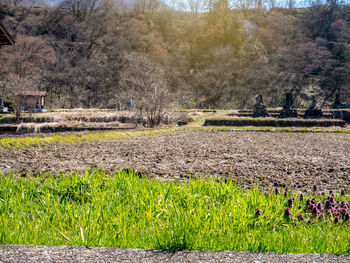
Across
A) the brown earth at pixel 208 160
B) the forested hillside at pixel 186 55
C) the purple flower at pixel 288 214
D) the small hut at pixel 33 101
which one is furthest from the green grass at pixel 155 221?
the forested hillside at pixel 186 55

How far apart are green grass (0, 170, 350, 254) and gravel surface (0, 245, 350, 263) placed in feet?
0.55

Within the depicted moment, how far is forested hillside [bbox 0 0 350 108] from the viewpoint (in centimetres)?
Result: 4678

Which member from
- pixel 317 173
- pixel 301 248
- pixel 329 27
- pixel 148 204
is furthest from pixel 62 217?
pixel 329 27

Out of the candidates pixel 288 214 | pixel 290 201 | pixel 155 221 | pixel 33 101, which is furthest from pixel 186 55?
pixel 155 221

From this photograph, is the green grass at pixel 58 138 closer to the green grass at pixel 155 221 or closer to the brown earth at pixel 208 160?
the brown earth at pixel 208 160

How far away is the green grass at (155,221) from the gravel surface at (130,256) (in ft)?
0.55

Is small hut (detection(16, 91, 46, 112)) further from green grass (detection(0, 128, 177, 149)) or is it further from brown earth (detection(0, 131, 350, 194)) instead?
brown earth (detection(0, 131, 350, 194))

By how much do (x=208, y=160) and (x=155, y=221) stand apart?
14.9 feet

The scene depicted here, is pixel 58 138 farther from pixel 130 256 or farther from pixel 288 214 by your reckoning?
pixel 130 256

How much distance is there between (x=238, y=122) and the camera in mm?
18641

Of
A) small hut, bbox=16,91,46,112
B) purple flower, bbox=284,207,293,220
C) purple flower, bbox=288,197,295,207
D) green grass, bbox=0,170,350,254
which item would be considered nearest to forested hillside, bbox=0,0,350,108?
small hut, bbox=16,91,46,112

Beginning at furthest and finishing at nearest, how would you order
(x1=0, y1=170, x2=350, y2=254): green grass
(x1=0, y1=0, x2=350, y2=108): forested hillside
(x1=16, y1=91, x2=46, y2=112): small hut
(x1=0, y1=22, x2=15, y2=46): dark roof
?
(x1=0, y1=0, x2=350, y2=108): forested hillside, (x1=16, y1=91, x2=46, y2=112): small hut, (x1=0, y1=22, x2=15, y2=46): dark roof, (x1=0, y1=170, x2=350, y2=254): green grass

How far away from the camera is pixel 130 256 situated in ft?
7.14

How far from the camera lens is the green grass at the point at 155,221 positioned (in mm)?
2498
